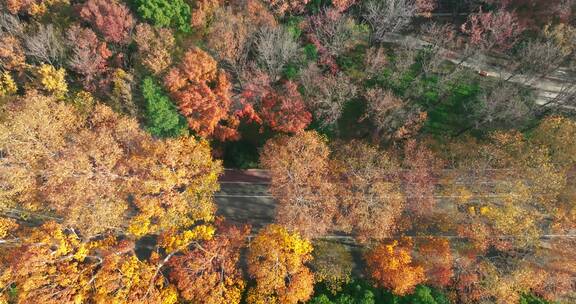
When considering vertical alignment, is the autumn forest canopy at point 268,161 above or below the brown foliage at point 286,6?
below

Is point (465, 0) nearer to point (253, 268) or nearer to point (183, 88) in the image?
point (183, 88)

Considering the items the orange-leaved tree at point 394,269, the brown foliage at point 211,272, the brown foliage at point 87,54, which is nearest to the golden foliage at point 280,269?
the brown foliage at point 211,272

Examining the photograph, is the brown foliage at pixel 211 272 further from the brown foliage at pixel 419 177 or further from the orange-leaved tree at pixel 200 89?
the brown foliage at pixel 419 177

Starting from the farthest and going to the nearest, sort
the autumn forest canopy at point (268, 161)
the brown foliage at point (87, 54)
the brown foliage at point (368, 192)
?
the brown foliage at point (87, 54) < the brown foliage at point (368, 192) < the autumn forest canopy at point (268, 161)

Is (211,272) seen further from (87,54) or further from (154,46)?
(87,54)

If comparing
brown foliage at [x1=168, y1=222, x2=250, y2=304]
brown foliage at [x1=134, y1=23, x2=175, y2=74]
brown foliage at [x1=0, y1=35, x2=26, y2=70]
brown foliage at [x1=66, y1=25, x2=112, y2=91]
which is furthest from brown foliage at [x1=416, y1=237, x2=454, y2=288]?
brown foliage at [x1=0, y1=35, x2=26, y2=70]

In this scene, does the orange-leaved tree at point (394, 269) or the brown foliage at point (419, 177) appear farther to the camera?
the brown foliage at point (419, 177)

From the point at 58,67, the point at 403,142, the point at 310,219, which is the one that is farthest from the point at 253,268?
the point at 58,67
